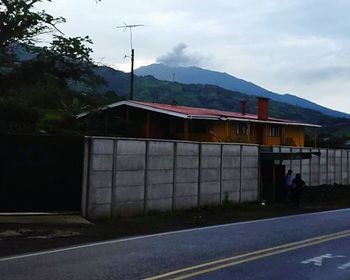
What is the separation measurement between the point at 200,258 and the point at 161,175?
9557 mm

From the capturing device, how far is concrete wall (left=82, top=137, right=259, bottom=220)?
683 inches

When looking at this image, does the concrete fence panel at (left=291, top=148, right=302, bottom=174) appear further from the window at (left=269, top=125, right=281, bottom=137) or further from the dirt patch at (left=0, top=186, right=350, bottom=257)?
the window at (left=269, top=125, right=281, bottom=137)

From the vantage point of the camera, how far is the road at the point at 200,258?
906cm

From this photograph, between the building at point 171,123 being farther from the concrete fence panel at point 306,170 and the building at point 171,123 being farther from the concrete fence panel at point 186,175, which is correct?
the concrete fence panel at point 186,175

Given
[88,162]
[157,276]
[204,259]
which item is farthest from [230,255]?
[88,162]

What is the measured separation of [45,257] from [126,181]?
316 inches

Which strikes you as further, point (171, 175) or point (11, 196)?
point (171, 175)

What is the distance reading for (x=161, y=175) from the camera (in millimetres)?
20094

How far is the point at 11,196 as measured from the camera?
638 inches

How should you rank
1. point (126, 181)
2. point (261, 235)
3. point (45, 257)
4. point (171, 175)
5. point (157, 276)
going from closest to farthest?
point (157, 276) < point (45, 257) < point (261, 235) < point (126, 181) < point (171, 175)

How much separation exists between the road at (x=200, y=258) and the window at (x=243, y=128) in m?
31.9

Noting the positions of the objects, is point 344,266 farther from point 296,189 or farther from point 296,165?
point 296,165

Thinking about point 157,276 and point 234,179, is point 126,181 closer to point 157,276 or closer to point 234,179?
point 234,179

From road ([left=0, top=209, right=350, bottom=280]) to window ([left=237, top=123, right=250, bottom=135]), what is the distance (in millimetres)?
31923
